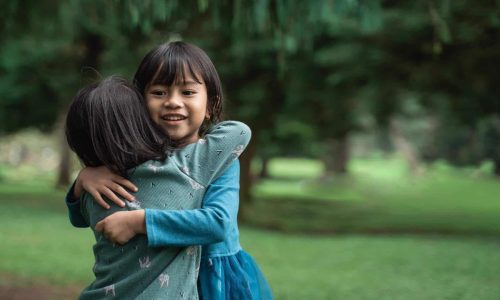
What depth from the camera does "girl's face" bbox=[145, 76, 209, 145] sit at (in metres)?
2.12

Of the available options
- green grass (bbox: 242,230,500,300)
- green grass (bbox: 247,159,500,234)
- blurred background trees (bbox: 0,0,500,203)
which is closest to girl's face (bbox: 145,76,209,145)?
blurred background trees (bbox: 0,0,500,203)

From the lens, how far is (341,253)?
10.7 m

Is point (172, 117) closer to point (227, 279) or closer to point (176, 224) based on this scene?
point (176, 224)

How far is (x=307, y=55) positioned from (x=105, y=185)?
10291 mm

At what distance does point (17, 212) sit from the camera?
16672mm

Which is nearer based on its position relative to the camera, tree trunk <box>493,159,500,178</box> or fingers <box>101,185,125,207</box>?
fingers <box>101,185,125,207</box>

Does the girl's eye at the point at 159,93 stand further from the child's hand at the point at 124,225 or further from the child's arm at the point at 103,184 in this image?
the child's hand at the point at 124,225

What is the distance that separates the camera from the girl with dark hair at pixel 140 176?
2.00 m

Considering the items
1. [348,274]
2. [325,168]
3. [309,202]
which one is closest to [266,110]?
[348,274]

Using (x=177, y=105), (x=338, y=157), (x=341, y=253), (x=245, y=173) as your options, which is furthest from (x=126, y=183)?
(x=338, y=157)

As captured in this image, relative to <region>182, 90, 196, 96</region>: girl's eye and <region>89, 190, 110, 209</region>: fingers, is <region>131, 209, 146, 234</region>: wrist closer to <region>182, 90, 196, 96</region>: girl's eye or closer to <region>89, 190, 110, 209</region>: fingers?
<region>89, 190, 110, 209</region>: fingers

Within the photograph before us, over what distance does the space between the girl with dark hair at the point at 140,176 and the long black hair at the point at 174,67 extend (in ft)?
0.33

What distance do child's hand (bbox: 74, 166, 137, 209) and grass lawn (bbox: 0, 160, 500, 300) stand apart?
196 inches

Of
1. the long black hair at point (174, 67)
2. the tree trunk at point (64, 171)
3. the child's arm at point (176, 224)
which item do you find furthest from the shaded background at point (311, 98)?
the tree trunk at point (64, 171)
